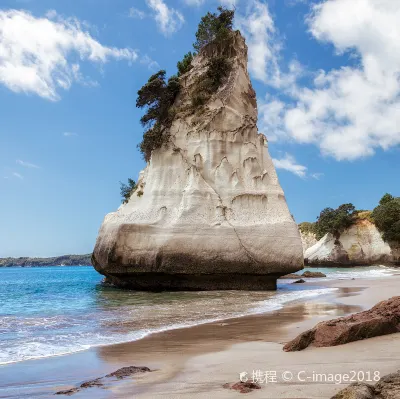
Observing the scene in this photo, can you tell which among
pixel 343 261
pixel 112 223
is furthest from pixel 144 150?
pixel 343 261

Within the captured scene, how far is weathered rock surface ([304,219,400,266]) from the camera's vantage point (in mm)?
52188

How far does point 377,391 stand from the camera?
3.05 meters

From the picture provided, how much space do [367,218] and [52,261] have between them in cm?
15051

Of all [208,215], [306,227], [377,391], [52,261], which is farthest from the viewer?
[52,261]

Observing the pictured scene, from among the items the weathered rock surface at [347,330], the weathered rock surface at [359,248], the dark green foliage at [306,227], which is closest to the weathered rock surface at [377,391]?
the weathered rock surface at [347,330]

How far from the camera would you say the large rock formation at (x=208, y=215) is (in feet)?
58.9

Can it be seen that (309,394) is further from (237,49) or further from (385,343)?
(237,49)

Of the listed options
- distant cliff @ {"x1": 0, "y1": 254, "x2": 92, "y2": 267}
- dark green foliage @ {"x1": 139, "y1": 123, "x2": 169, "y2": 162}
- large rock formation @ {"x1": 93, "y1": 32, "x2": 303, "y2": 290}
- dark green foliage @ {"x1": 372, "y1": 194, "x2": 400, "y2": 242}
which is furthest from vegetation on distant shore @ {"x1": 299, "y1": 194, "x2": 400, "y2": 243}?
distant cliff @ {"x1": 0, "y1": 254, "x2": 92, "y2": 267}

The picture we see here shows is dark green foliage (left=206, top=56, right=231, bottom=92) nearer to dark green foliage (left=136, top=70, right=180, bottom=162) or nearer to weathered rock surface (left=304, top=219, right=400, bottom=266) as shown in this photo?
dark green foliage (left=136, top=70, right=180, bottom=162)

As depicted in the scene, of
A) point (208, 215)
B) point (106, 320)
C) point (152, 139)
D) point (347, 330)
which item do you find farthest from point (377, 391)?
point (152, 139)

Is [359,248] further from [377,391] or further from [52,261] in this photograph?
→ [52,261]

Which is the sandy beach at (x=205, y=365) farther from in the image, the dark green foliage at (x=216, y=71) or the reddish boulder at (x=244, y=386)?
the dark green foliage at (x=216, y=71)

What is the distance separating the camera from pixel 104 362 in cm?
596

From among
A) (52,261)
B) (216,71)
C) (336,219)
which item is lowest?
(52,261)
